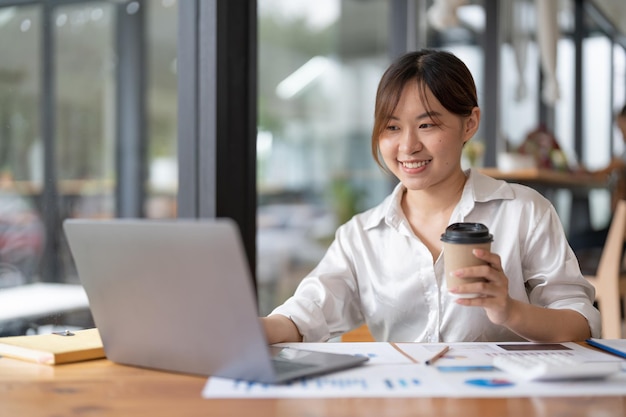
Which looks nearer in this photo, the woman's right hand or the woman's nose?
the woman's right hand

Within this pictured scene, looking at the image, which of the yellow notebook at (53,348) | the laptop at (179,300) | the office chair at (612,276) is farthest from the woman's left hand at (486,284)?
the office chair at (612,276)

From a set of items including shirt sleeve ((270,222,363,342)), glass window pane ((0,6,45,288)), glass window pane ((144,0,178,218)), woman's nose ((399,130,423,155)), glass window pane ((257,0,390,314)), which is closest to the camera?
shirt sleeve ((270,222,363,342))

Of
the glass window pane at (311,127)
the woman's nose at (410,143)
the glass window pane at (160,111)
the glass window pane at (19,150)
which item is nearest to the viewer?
the woman's nose at (410,143)

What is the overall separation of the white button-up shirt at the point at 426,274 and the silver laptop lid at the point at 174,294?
0.47 m

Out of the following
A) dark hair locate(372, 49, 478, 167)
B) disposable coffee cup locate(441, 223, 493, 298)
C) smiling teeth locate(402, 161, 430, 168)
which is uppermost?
dark hair locate(372, 49, 478, 167)

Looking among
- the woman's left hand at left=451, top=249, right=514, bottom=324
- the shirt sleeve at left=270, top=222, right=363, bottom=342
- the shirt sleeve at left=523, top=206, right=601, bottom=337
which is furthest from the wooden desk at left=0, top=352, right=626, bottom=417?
the shirt sleeve at left=523, top=206, right=601, bottom=337

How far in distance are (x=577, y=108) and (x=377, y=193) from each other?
4.55 meters

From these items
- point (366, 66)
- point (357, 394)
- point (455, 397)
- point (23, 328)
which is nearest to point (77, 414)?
point (357, 394)

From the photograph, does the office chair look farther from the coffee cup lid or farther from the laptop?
the laptop

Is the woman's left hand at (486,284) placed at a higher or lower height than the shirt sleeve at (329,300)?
higher

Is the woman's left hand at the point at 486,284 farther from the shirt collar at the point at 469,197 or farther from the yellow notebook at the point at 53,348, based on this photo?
the yellow notebook at the point at 53,348

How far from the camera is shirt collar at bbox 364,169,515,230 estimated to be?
171cm

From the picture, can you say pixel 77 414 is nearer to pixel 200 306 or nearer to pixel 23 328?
pixel 200 306

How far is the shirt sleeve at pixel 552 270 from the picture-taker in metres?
1.62
